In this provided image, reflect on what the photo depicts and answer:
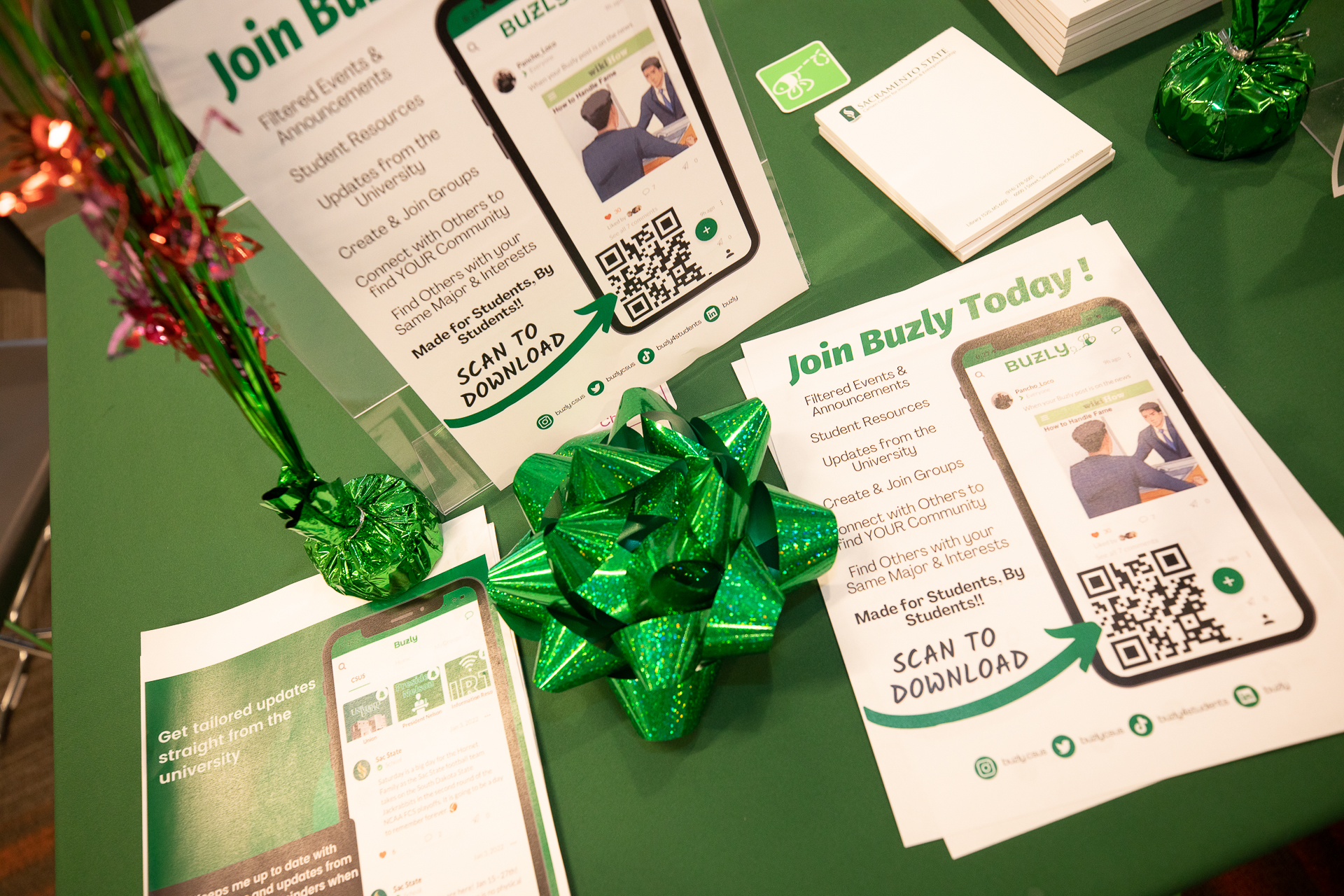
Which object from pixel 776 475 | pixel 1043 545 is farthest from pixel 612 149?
pixel 1043 545

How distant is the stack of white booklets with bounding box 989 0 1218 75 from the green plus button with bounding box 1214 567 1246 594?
1.79 ft

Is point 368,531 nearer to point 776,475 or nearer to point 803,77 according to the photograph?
point 776,475

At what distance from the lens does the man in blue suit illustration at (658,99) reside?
2.02 feet

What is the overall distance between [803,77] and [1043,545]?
23.4 inches

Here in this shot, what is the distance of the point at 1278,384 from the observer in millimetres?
662

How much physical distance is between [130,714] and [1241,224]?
1.11 m

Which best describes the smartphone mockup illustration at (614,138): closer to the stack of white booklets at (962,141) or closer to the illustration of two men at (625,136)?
the illustration of two men at (625,136)

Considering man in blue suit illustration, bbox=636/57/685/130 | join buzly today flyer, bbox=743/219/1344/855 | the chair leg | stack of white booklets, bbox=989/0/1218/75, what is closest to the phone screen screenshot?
join buzly today flyer, bbox=743/219/1344/855

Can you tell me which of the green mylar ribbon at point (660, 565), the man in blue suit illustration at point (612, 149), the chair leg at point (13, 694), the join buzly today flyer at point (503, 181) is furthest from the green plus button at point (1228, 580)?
the chair leg at point (13, 694)

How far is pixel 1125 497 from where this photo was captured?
630 millimetres

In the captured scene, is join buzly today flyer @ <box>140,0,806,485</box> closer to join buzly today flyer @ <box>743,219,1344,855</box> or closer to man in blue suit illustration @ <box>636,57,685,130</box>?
man in blue suit illustration @ <box>636,57,685,130</box>

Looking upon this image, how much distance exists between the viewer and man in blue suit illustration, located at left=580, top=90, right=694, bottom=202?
0.61 metres

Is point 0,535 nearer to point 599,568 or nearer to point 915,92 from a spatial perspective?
point 599,568

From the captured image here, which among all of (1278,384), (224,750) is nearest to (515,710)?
(224,750)
